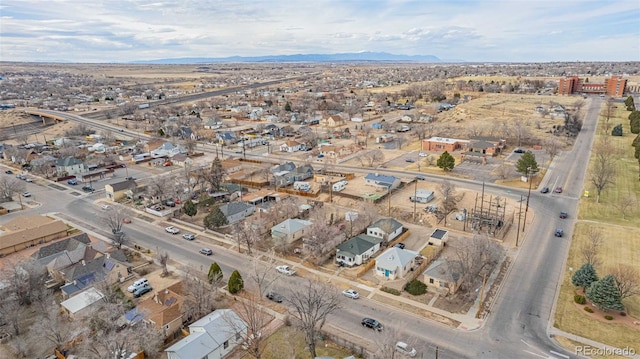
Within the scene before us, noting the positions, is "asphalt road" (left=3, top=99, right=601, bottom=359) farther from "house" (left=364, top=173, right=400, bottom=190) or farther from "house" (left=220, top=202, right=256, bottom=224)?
"house" (left=364, top=173, right=400, bottom=190)

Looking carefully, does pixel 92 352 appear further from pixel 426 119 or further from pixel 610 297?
pixel 426 119

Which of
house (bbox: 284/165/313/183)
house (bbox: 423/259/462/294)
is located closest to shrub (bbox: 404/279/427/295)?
house (bbox: 423/259/462/294)

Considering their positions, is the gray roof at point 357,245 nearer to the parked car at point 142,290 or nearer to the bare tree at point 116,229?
the parked car at point 142,290

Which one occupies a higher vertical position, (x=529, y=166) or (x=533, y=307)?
(x=529, y=166)

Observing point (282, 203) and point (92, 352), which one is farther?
point (282, 203)

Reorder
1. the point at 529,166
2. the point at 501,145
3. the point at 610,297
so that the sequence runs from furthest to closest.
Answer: the point at 501,145 → the point at 529,166 → the point at 610,297

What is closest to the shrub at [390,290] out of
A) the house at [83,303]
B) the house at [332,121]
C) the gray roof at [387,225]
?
the gray roof at [387,225]

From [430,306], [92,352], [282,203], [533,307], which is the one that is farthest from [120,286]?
[533,307]
